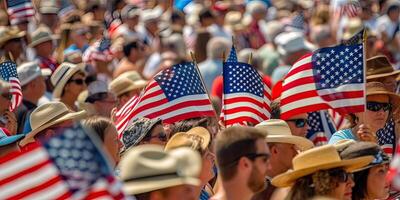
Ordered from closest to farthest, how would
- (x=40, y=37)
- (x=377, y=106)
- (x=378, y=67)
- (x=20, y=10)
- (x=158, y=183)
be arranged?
→ (x=158, y=183) → (x=377, y=106) → (x=378, y=67) → (x=40, y=37) → (x=20, y=10)

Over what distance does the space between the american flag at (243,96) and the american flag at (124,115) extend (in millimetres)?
817

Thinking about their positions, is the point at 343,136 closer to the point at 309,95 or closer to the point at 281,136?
the point at 309,95

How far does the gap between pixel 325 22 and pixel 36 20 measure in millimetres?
4899

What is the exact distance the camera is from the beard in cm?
720

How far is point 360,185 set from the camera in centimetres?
891

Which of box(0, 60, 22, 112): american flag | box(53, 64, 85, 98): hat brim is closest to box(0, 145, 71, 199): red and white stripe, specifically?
box(0, 60, 22, 112): american flag

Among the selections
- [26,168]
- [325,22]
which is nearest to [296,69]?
[26,168]

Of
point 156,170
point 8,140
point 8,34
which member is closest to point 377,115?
point 8,140

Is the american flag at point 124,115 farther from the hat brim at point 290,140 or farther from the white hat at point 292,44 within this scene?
the white hat at point 292,44

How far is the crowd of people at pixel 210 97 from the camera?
7266mm

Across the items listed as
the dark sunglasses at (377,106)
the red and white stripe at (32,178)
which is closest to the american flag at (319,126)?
the dark sunglasses at (377,106)

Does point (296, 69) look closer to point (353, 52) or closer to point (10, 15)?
point (353, 52)

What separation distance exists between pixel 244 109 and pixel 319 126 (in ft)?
3.53

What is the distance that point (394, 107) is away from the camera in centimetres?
1131
